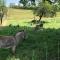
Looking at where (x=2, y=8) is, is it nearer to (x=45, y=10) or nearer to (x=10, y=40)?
(x=45, y=10)

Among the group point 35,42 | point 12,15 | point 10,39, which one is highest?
point 10,39

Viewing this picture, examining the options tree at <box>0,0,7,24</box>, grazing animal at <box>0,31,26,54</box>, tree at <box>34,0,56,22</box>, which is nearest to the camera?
grazing animal at <box>0,31,26,54</box>

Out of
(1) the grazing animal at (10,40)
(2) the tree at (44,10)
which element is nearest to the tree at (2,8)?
(2) the tree at (44,10)

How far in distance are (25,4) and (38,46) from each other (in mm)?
24617

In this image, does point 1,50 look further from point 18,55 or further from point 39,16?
point 39,16

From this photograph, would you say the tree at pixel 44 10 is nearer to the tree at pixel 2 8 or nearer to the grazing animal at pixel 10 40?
the tree at pixel 2 8

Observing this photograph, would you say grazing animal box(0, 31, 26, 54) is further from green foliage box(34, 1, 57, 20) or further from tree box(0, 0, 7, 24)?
green foliage box(34, 1, 57, 20)

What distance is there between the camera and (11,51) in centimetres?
678

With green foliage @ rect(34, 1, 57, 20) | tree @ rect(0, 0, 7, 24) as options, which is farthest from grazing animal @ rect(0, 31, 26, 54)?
green foliage @ rect(34, 1, 57, 20)

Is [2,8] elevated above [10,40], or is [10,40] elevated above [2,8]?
[10,40]

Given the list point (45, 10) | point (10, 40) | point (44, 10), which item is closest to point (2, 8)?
point (44, 10)

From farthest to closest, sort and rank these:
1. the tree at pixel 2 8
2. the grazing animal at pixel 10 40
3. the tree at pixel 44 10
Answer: the tree at pixel 44 10, the tree at pixel 2 8, the grazing animal at pixel 10 40

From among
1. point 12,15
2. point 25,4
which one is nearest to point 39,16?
point 12,15

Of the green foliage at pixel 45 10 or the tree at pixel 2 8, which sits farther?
the green foliage at pixel 45 10
